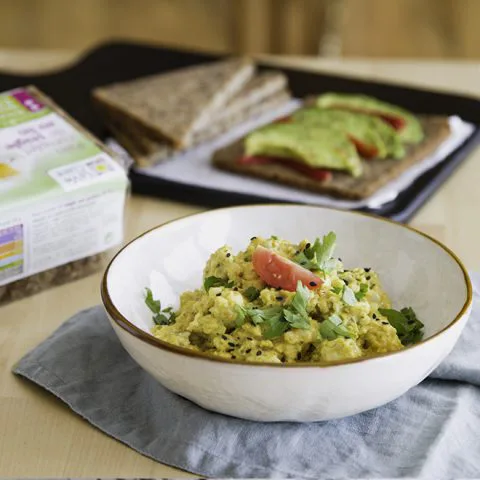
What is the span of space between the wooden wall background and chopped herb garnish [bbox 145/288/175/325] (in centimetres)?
349

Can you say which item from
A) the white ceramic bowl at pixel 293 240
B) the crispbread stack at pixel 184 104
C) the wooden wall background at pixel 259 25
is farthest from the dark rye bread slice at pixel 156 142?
the wooden wall background at pixel 259 25

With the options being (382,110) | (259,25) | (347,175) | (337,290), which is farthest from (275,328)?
(259,25)

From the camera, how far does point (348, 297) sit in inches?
51.2

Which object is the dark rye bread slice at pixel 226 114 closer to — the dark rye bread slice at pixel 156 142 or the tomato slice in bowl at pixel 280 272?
the dark rye bread slice at pixel 156 142

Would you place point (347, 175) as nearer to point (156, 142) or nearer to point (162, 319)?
point (156, 142)

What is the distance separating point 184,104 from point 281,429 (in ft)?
4.78

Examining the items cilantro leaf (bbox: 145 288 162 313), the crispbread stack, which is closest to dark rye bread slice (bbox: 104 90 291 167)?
the crispbread stack

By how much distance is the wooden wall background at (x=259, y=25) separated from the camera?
4840mm

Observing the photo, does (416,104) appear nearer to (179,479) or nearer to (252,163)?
(252,163)

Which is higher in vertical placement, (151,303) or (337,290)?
(337,290)

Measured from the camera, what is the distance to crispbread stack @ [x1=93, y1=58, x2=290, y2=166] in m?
2.47

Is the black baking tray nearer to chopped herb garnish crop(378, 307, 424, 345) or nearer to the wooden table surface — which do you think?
the wooden table surface

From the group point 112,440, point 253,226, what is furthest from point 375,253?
point 112,440

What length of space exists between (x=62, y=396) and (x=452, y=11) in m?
3.90
